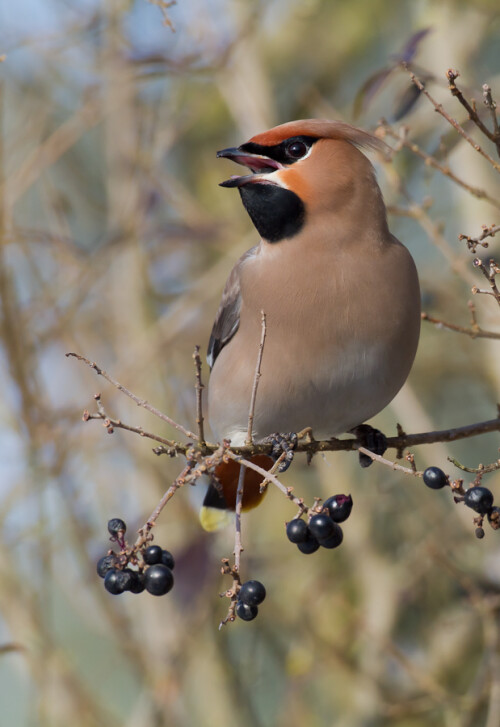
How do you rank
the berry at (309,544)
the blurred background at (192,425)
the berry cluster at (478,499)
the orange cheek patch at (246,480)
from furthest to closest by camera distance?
the blurred background at (192,425)
the orange cheek patch at (246,480)
the berry at (309,544)
the berry cluster at (478,499)

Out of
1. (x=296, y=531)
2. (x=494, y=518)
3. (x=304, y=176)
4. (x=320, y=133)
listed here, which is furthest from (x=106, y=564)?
(x=320, y=133)

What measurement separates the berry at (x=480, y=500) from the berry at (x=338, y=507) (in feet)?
0.95

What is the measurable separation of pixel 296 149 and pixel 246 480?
1.04 meters

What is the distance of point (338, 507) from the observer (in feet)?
7.23

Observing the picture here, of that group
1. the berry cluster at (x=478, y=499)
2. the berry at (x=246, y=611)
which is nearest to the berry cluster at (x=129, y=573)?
the berry at (x=246, y=611)

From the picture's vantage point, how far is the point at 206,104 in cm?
555

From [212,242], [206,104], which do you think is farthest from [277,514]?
[206,104]

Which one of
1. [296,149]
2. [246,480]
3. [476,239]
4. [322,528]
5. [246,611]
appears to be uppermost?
[296,149]

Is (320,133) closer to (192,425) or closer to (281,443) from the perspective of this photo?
(281,443)

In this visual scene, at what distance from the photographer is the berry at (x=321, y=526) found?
205 centimetres

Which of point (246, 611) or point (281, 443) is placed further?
point (281, 443)

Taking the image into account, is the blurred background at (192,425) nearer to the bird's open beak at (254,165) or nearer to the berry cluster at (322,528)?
the bird's open beak at (254,165)

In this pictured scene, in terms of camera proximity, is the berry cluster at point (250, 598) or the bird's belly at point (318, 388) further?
the bird's belly at point (318, 388)

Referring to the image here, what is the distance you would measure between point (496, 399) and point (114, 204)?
2.06 metres
